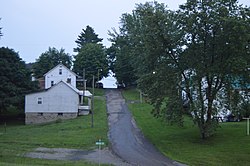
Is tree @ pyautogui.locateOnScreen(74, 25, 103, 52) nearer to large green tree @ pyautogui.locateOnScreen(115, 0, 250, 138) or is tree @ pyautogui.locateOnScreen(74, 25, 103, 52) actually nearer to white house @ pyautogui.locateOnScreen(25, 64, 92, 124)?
white house @ pyautogui.locateOnScreen(25, 64, 92, 124)

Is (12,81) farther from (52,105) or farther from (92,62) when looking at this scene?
(92,62)

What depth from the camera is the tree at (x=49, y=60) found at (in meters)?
89.0

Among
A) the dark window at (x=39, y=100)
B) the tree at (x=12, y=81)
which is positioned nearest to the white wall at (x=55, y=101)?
the dark window at (x=39, y=100)

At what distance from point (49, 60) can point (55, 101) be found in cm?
3455

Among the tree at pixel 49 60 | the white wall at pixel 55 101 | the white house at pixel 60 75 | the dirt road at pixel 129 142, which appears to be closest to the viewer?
the dirt road at pixel 129 142

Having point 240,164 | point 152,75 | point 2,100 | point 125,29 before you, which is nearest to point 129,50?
point 125,29

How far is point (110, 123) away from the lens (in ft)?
163

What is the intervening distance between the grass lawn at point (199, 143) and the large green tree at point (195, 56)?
1944 mm

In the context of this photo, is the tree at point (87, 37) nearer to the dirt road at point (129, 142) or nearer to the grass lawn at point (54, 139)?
the dirt road at point (129, 142)

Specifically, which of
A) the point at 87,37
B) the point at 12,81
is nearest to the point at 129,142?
the point at 12,81

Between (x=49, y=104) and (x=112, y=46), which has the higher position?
(x=112, y=46)

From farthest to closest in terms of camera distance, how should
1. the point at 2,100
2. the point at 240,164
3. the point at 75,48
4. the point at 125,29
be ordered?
the point at 75,48
the point at 125,29
the point at 2,100
the point at 240,164

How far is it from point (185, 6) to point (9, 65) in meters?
31.1

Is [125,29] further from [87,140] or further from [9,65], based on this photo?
[87,140]
